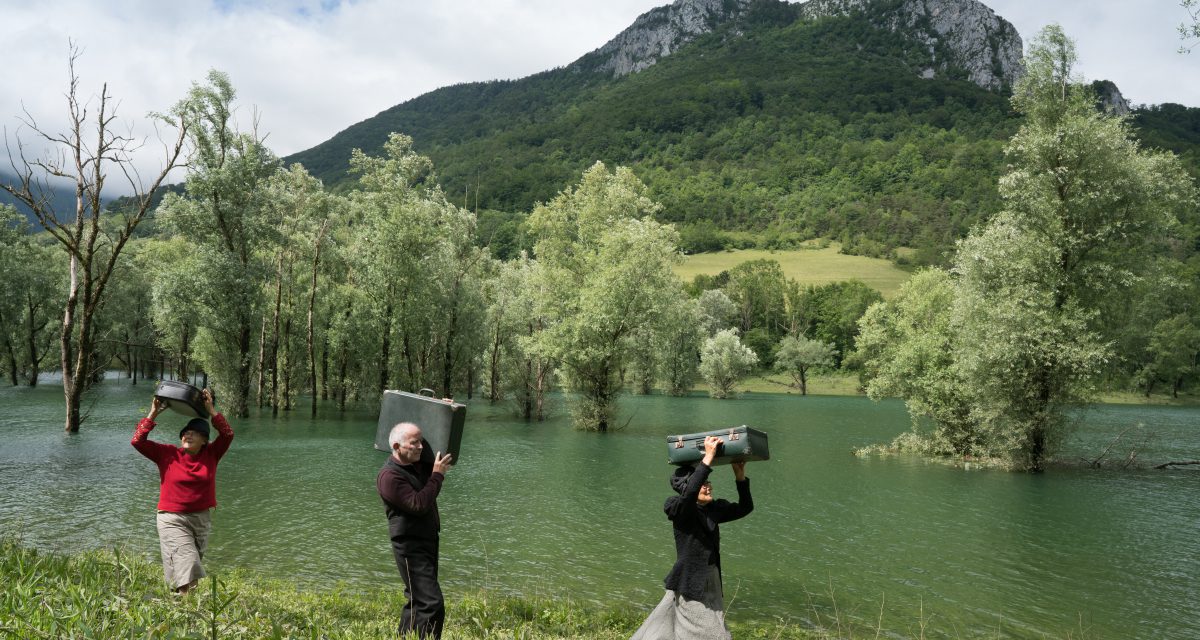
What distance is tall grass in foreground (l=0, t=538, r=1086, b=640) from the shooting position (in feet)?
15.7

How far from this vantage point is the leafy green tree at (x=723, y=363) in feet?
254

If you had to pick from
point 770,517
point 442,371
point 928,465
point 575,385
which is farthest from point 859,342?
point 442,371

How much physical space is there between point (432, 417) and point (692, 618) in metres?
3.16

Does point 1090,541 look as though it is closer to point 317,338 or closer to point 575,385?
point 575,385

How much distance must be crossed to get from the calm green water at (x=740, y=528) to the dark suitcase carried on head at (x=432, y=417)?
6.06m

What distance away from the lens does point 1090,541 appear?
17328mm

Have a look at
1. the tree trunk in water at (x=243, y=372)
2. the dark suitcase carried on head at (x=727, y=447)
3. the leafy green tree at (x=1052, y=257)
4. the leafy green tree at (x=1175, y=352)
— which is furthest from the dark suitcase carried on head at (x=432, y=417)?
the leafy green tree at (x=1175, y=352)

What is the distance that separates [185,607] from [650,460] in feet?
81.0

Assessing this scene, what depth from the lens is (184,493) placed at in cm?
747

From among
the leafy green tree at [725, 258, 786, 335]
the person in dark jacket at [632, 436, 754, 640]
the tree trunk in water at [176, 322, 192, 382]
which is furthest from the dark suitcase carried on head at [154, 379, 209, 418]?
the leafy green tree at [725, 258, 786, 335]

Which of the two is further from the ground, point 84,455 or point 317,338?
point 317,338

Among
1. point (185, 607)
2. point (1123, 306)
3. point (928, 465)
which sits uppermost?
point (1123, 306)

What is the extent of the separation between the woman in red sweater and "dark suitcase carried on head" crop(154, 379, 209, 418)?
10 centimetres

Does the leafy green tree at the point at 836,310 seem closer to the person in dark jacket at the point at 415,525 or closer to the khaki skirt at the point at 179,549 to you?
the person in dark jacket at the point at 415,525
